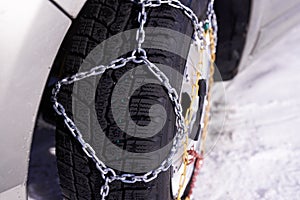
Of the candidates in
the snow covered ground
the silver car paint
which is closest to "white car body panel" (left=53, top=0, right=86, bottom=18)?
the silver car paint

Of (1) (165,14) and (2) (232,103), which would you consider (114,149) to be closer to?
(1) (165,14)

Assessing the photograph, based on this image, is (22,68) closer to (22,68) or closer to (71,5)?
(22,68)

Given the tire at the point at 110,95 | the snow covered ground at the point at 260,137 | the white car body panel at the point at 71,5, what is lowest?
the snow covered ground at the point at 260,137

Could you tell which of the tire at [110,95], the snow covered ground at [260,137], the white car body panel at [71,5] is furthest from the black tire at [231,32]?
the white car body panel at [71,5]

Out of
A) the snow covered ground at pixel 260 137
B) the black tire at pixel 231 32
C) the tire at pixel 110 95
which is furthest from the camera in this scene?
the black tire at pixel 231 32

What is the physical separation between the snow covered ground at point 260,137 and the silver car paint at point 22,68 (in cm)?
83

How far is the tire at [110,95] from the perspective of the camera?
130cm

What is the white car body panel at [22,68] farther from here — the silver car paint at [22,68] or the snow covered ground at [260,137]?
the snow covered ground at [260,137]

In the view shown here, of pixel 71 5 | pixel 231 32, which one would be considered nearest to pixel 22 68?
pixel 71 5

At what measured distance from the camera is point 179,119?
1.39 m

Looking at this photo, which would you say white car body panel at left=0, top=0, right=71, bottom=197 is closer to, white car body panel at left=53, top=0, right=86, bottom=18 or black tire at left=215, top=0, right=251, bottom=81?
white car body panel at left=53, top=0, right=86, bottom=18

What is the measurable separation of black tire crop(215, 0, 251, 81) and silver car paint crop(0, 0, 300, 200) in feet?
3.13

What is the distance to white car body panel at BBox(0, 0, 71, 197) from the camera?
1135mm

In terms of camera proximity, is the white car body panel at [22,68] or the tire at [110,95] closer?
the white car body panel at [22,68]
